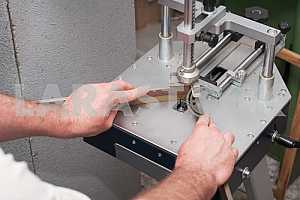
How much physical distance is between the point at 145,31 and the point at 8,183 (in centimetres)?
171

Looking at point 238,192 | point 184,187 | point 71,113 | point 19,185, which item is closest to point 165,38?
point 71,113

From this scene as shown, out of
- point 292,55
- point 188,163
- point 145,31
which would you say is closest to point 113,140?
point 188,163

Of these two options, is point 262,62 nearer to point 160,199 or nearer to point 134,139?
point 134,139

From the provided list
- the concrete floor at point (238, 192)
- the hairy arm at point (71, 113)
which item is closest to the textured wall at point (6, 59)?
the hairy arm at point (71, 113)

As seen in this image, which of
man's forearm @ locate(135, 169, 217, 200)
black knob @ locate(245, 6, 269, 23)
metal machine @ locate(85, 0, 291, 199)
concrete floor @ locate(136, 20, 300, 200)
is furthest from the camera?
concrete floor @ locate(136, 20, 300, 200)

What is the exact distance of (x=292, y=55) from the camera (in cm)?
163

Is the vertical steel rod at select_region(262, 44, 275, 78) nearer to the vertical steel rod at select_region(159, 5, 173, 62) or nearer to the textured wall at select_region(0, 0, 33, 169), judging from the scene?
the vertical steel rod at select_region(159, 5, 173, 62)

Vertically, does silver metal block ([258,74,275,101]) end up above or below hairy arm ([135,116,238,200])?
above

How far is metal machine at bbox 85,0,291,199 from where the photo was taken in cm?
121

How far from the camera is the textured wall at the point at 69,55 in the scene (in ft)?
4.66

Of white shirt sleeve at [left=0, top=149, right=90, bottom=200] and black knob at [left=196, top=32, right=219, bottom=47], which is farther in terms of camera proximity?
black knob at [left=196, top=32, right=219, bottom=47]

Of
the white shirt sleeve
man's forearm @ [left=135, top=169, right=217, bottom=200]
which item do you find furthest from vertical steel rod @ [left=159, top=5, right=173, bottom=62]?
the white shirt sleeve

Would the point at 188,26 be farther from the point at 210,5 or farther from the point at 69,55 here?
the point at 69,55

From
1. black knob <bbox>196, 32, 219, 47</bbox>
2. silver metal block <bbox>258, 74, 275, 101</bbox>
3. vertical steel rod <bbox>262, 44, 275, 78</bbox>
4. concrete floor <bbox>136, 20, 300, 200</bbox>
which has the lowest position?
concrete floor <bbox>136, 20, 300, 200</bbox>
